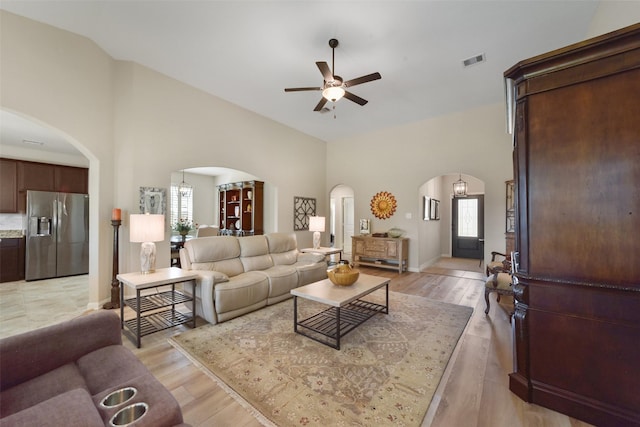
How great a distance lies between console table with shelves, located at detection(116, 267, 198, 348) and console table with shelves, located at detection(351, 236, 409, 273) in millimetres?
4091

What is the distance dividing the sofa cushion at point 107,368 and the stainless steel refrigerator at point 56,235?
5.42 metres

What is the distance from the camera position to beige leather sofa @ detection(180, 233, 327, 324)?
300cm

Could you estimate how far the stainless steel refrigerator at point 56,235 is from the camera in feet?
16.5

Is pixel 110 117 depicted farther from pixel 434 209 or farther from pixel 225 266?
pixel 434 209

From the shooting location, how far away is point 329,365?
222cm

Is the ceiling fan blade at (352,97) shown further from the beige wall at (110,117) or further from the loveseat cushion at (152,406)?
the loveseat cushion at (152,406)

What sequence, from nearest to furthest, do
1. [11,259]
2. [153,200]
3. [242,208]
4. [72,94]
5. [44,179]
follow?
1. [72,94]
2. [153,200]
3. [11,259]
4. [44,179]
5. [242,208]

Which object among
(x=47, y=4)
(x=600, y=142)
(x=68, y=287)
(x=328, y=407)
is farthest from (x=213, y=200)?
(x=600, y=142)

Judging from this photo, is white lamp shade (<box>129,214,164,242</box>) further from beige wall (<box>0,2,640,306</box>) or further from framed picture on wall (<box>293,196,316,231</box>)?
framed picture on wall (<box>293,196,316,231</box>)

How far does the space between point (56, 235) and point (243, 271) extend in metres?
4.44

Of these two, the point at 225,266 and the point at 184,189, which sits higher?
the point at 184,189

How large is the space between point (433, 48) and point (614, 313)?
324 cm

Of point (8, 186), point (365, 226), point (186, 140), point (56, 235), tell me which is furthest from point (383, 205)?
point (8, 186)

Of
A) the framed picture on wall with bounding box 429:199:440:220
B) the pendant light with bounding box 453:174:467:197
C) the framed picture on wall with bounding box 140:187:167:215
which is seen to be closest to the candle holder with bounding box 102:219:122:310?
the framed picture on wall with bounding box 140:187:167:215
